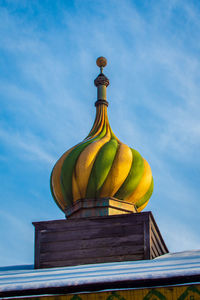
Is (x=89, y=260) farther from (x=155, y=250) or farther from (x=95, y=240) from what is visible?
(x=155, y=250)

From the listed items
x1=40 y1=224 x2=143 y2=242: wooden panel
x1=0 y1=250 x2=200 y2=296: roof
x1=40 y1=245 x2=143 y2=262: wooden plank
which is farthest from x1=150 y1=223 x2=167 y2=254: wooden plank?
x1=0 y1=250 x2=200 y2=296: roof

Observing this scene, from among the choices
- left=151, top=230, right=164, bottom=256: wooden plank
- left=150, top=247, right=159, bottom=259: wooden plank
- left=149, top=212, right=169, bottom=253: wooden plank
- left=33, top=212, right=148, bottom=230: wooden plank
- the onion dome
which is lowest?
left=150, top=247, right=159, bottom=259: wooden plank

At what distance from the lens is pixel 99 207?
46.7 feet

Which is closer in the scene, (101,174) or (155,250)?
(155,250)

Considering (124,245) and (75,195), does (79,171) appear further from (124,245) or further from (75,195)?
(124,245)

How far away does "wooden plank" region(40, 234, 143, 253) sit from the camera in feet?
40.3

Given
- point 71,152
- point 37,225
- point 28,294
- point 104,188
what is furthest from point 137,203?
point 28,294

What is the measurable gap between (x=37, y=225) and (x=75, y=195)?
6.49 feet

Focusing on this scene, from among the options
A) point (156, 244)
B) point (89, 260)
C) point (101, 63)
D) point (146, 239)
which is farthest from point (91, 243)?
point (101, 63)

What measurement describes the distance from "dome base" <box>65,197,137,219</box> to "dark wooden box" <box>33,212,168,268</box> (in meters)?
1.25

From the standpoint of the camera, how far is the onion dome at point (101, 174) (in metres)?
14.6

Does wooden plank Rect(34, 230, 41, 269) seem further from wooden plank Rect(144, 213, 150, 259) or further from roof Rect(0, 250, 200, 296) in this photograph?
wooden plank Rect(144, 213, 150, 259)

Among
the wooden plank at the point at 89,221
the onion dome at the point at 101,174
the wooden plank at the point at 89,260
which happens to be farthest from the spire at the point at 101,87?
the wooden plank at the point at 89,260

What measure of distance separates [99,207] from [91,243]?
1823 millimetres
